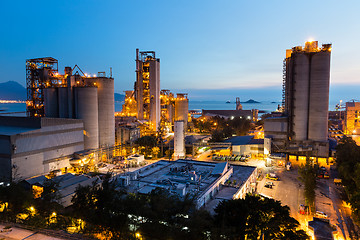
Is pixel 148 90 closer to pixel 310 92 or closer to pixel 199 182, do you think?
pixel 310 92

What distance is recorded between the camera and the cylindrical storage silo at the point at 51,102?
1648 inches

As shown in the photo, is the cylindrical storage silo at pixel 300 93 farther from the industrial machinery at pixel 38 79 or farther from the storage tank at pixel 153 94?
the industrial machinery at pixel 38 79

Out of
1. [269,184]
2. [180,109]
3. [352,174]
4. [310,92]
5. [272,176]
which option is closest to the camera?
[352,174]

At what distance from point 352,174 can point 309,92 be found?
2021 centimetres

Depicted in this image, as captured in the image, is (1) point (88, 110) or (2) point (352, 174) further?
(1) point (88, 110)

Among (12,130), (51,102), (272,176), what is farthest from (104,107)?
(272,176)

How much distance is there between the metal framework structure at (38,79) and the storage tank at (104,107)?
1067cm

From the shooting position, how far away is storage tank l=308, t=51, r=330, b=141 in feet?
130

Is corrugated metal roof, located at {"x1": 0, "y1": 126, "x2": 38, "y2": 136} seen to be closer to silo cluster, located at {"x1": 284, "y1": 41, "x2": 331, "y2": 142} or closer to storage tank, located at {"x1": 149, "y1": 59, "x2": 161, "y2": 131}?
storage tank, located at {"x1": 149, "y1": 59, "x2": 161, "y2": 131}

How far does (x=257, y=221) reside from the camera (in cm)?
1434

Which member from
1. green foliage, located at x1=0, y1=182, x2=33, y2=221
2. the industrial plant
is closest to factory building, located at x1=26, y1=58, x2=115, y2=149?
the industrial plant

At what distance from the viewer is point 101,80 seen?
41000mm

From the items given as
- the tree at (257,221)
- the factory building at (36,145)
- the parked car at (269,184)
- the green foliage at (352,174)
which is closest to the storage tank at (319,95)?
the green foliage at (352,174)

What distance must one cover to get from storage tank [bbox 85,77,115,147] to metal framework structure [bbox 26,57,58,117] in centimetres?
1067
